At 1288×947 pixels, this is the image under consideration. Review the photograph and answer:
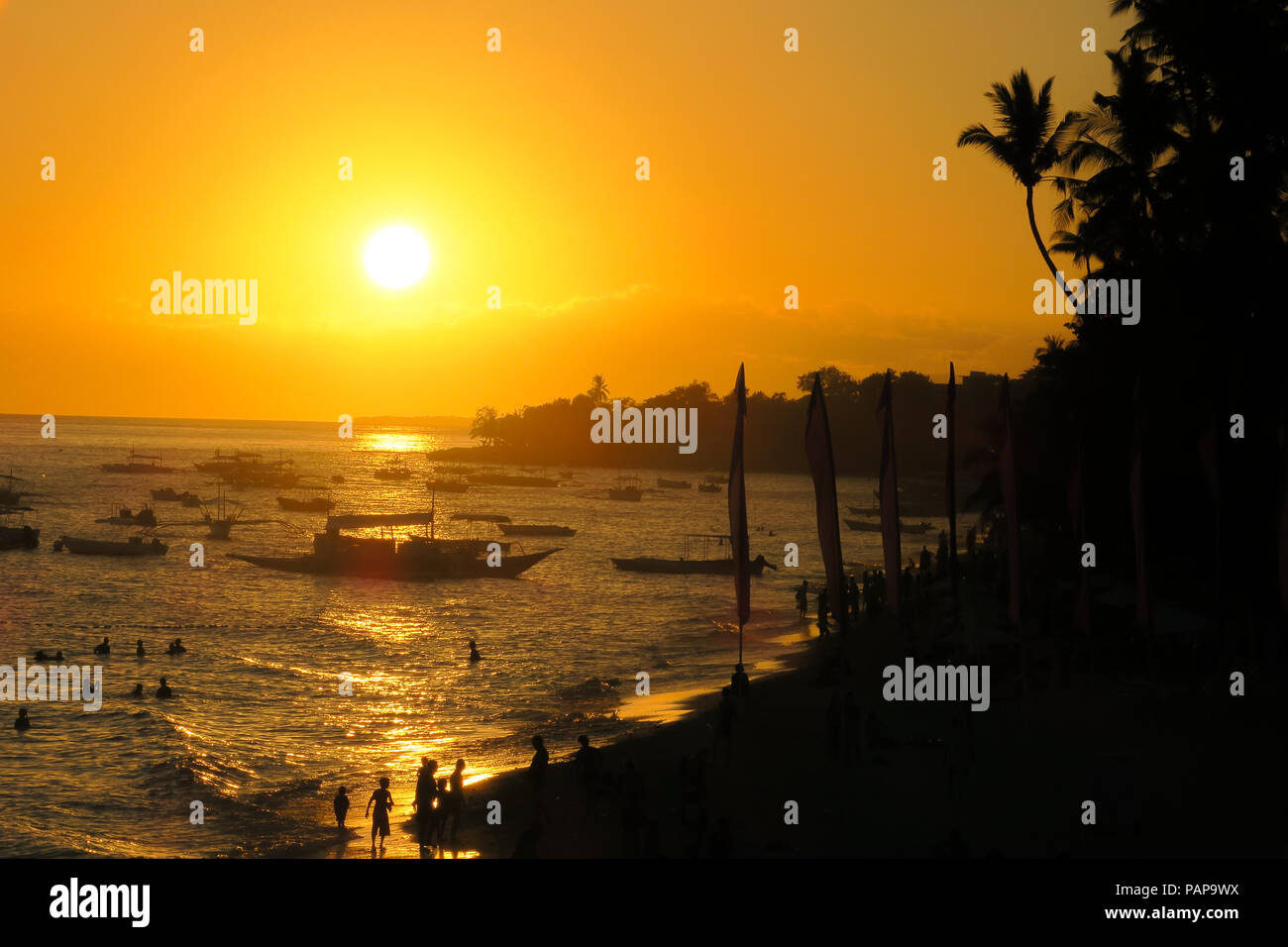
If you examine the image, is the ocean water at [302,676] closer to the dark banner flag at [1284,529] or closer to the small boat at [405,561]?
the small boat at [405,561]

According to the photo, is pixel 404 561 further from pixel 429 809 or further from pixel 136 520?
pixel 429 809

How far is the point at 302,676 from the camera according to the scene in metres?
42.5

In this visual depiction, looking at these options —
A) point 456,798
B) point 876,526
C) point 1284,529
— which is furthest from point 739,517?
point 876,526

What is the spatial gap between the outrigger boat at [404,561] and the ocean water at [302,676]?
1816mm

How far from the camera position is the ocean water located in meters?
25.6

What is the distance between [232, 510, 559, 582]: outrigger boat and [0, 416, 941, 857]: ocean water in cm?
182

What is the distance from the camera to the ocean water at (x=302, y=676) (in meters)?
25.6

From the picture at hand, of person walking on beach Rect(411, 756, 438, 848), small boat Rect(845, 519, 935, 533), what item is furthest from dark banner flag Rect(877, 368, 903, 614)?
small boat Rect(845, 519, 935, 533)

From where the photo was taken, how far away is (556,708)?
35.6 m

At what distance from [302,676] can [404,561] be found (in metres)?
33.2
